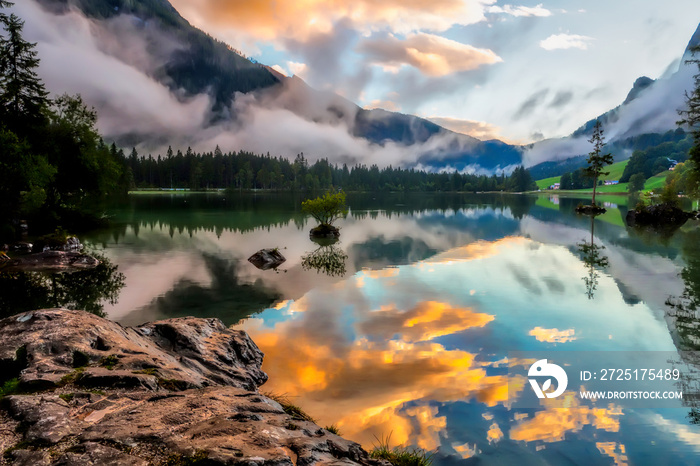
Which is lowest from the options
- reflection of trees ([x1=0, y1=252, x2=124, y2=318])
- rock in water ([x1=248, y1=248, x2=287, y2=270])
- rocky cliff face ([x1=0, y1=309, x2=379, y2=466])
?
reflection of trees ([x1=0, y1=252, x2=124, y2=318])

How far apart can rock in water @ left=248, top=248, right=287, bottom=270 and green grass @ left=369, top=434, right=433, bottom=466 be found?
26.2 m

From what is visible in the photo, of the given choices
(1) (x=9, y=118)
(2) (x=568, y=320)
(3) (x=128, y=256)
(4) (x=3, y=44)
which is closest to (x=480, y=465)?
(2) (x=568, y=320)

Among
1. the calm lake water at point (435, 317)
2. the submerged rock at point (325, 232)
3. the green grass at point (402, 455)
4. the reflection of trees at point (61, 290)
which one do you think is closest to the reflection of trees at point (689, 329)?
the calm lake water at point (435, 317)

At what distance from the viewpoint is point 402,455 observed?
10023 millimetres

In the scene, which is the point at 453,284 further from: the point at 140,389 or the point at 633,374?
the point at 140,389

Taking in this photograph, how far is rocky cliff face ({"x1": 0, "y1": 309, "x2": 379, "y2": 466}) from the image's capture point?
6.11m

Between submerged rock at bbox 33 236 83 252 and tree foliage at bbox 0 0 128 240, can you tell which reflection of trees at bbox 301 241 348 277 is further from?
tree foliage at bbox 0 0 128 240

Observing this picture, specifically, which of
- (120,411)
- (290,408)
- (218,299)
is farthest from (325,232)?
(120,411)

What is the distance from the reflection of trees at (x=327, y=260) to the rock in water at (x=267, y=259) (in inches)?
90.6

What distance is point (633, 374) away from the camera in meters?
15.5

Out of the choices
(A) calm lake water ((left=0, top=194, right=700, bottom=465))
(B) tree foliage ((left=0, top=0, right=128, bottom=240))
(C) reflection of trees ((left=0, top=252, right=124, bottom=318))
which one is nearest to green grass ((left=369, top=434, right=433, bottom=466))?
(A) calm lake water ((left=0, top=194, right=700, bottom=465))

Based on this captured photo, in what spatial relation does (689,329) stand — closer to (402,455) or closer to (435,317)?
(435,317)

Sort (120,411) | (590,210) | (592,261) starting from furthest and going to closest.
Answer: (590,210) < (592,261) < (120,411)

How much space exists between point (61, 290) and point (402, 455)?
2688cm
